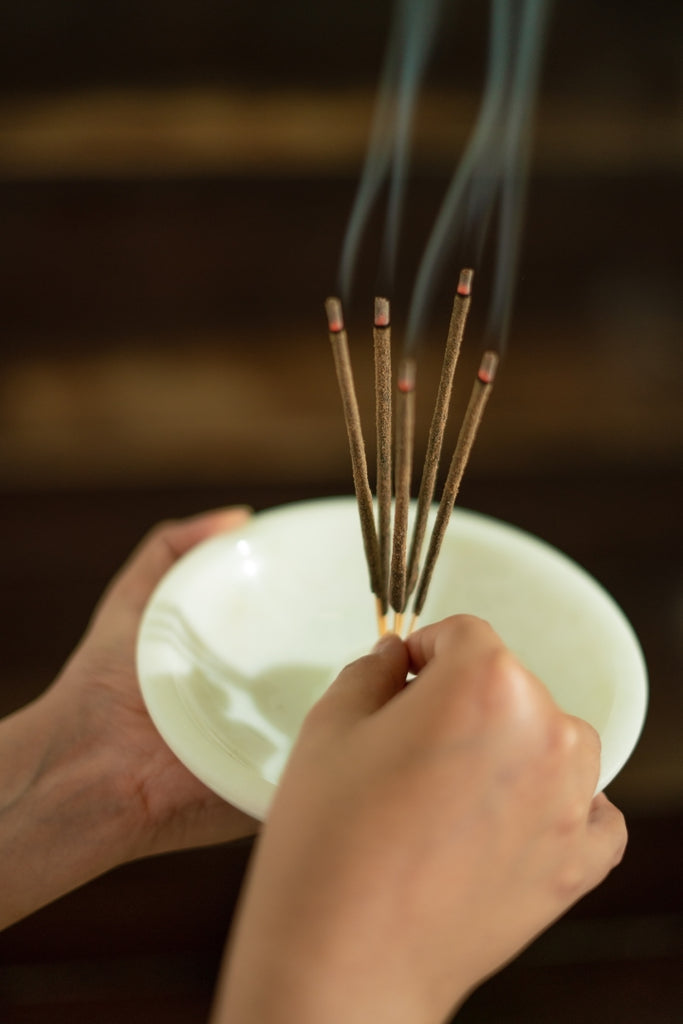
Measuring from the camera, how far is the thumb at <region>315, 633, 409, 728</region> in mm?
371

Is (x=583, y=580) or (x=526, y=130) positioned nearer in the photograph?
(x=583, y=580)

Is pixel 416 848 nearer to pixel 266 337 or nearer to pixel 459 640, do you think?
pixel 459 640

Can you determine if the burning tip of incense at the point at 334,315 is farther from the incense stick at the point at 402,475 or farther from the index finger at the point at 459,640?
the index finger at the point at 459,640

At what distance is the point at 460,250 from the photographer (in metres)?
0.52

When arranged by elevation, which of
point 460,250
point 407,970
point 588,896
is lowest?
point 588,896

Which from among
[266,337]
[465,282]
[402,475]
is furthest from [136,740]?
[266,337]

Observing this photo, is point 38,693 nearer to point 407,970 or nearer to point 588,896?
point 588,896

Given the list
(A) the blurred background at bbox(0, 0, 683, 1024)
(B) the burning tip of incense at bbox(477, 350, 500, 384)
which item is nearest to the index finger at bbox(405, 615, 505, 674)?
(B) the burning tip of incense at bbox(477, 350, 500, 384)

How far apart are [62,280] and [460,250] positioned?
0.98 m

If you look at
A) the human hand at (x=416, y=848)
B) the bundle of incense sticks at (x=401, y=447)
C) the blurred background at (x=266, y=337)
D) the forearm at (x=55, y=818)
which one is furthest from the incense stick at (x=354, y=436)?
the blurred background at (x=266, y=337)

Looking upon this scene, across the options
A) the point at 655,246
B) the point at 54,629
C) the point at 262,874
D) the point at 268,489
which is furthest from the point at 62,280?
the point at 262,874

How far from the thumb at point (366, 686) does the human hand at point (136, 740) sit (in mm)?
256

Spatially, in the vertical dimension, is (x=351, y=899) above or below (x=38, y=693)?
Answer: above

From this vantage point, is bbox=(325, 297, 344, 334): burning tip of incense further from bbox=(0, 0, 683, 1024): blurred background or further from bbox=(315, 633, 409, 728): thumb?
bbox=(0, 0, 683, 1024): blurred background
